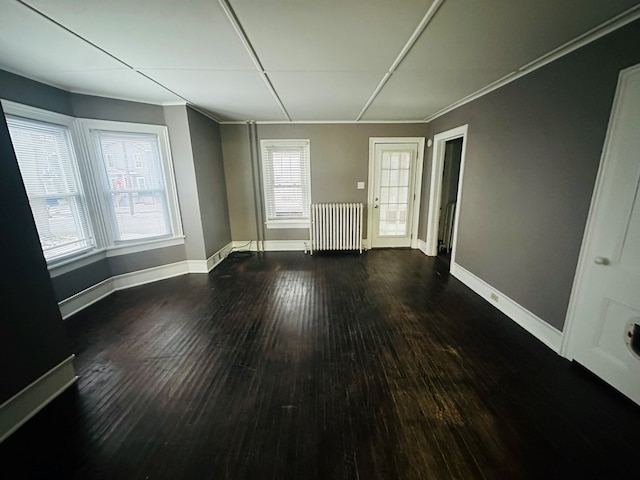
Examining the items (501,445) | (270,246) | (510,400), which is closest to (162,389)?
(501,445)

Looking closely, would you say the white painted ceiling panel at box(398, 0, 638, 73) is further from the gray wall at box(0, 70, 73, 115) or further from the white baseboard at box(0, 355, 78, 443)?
the gray wall at box(0, 70, 73, 115)

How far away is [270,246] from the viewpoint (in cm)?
523

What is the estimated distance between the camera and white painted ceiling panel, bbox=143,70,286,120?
2434mm

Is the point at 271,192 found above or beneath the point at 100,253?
above

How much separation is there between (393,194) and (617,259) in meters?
3.50

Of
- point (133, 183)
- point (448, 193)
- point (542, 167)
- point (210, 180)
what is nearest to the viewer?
point (542, 167)

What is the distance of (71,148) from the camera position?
9.41 feet

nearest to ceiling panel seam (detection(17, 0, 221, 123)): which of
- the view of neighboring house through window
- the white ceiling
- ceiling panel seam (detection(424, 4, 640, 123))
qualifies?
the white ceiling

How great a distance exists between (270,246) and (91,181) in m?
2.92

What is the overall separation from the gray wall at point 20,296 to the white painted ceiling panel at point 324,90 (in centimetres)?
212

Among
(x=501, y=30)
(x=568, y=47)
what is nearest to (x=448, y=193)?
(x=568, y=47)

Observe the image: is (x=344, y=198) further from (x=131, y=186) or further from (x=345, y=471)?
Result: (x=345, y=471)

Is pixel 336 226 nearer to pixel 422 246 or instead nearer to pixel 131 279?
pixel 422 246

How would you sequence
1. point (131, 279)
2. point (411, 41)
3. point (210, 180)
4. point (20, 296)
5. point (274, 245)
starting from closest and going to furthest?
1. point (20, 296)
2. point (411, 41)
3. point (131, 279)
4. point (210, 180)
5. point (274, 245)
